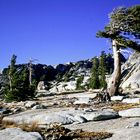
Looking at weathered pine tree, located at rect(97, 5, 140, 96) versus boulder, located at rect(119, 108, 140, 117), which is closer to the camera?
boulder, located at rect(119, 108, 140, 117)

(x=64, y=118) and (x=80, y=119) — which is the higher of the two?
(x=64, y=118)

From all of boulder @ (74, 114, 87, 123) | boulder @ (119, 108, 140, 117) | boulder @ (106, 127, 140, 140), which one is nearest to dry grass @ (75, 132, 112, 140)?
boulder @ (106, 127, 140, 140)

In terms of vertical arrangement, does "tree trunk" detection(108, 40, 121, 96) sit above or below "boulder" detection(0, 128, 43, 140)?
above

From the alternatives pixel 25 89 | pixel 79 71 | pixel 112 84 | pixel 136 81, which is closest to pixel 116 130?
pixel 112 84

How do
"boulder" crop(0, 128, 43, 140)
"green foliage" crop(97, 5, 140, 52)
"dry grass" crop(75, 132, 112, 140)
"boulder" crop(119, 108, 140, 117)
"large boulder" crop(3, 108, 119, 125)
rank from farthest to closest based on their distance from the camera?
"green foliage" crop(97, 5, 140, 52) < "boulder" crop(119, 108, 140, 117) < "large boulder" crop(3, 108, 119, 125) < "dry grass" crop(75, 132, 112, 140) < "boulder" crop(0, 128, 43, 140)

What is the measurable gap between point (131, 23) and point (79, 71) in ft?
483

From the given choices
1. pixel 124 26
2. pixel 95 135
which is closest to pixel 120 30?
pixel 124 26

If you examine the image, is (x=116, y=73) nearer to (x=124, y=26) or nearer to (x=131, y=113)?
(x=124, y=26)

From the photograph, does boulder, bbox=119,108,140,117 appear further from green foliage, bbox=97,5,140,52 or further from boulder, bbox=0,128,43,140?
green foliage, bbox=97,5,140,52

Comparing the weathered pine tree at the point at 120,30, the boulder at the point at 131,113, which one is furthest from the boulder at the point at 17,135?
the weathered pine tree at the point at 120,30

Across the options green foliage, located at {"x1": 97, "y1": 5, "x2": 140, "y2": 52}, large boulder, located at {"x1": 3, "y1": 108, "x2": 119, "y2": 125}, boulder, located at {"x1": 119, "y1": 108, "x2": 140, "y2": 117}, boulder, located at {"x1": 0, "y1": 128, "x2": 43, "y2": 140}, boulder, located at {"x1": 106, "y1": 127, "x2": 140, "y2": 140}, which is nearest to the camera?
boulder, located at {"x1": 0, "y1": 128, "x2": 43, "y2": 140}

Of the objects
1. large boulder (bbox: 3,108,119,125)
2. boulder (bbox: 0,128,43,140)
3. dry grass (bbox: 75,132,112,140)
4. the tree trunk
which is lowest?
dry grass (bbox: 75,132,112,140)

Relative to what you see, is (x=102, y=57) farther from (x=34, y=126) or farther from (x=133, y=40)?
(x=34, y=126)

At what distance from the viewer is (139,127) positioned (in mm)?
14258
